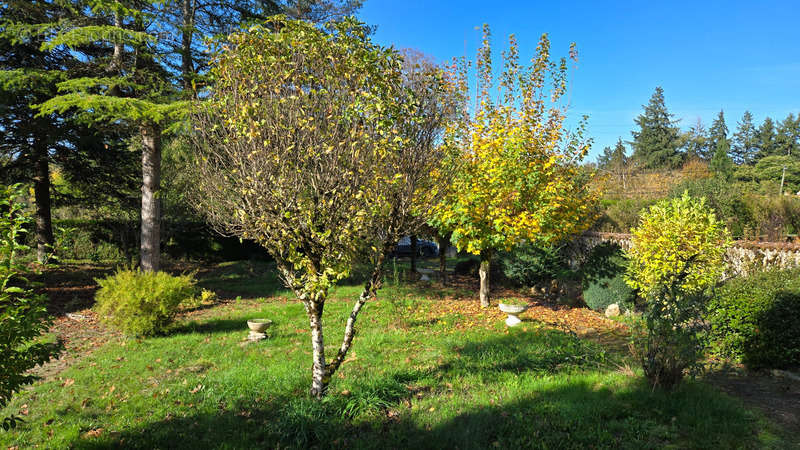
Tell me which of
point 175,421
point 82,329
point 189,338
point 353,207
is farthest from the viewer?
point 82,329

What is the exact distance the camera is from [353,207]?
410 cm

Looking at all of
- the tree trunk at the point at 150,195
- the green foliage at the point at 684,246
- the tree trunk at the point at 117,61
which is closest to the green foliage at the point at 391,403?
the green foliage at the point at 684,246

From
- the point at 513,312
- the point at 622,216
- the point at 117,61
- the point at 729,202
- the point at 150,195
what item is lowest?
the point at 513,312

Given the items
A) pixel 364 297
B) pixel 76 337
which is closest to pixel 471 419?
pixel 364 297

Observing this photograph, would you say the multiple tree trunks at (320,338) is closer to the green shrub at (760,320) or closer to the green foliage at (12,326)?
the green foliage at (12,326)

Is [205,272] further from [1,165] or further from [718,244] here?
[718,244]

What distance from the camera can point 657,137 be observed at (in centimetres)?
4675

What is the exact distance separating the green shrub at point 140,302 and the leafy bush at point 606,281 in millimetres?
9589

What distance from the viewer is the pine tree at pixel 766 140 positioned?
49062 millimetres

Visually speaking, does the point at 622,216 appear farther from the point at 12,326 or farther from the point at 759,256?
the point at 12,326

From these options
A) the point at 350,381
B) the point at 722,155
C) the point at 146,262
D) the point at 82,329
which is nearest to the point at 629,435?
the point at 350,381

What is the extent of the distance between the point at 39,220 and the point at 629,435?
1764cm

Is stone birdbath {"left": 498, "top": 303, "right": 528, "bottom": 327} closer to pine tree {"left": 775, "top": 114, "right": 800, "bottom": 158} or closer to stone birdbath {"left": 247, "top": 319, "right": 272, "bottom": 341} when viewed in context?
stone birdbath {"left": 247, "top": 319, "right": 272, "bottom": 341}

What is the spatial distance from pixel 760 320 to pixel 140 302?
1040cm
